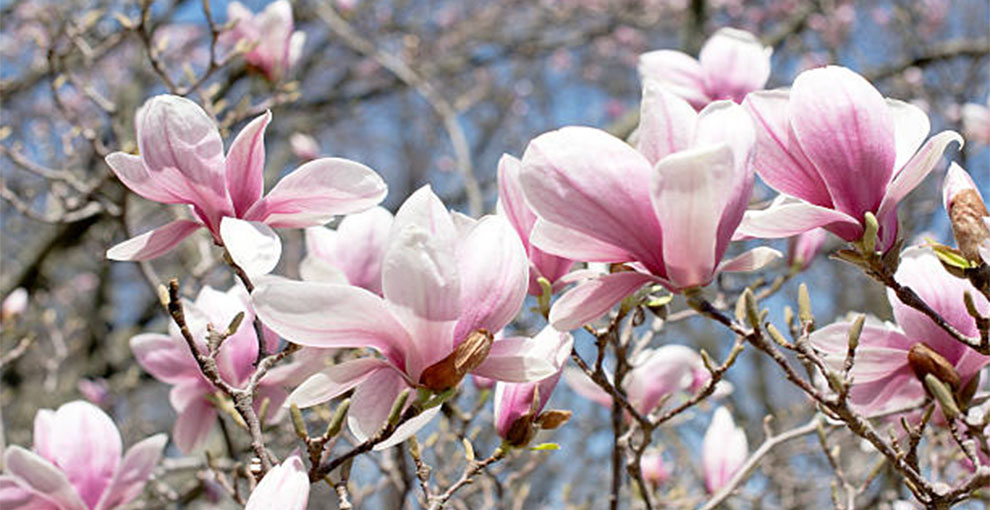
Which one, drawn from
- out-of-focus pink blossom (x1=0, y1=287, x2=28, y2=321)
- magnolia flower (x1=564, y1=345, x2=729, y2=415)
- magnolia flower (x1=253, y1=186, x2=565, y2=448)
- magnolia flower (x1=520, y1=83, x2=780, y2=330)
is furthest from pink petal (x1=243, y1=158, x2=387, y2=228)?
out-of-focus pink blossom (x1=0, y1=287, x2=28, y2=321)

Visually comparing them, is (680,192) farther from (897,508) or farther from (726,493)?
(897,508)

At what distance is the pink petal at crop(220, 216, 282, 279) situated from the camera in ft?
2.72

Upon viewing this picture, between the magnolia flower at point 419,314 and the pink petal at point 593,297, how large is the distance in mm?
41

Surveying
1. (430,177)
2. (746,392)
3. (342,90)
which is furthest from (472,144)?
(746,392)

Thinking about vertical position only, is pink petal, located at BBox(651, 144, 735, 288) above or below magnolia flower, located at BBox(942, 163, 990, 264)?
above

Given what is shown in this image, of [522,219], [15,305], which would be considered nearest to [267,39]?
[15,305]

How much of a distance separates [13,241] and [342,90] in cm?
256

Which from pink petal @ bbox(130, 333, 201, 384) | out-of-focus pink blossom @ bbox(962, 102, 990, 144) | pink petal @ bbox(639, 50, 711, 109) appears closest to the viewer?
pink petal @ bbox(130, 333, 201, 384)

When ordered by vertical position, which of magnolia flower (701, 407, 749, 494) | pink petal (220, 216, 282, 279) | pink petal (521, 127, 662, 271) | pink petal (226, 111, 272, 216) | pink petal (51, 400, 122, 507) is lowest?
magnolia flower (701, 407, 749, 494)

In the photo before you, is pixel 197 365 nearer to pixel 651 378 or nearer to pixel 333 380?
pixel 333 380

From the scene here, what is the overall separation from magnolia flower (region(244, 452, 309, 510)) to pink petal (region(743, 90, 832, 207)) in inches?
20.0

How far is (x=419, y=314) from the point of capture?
753 mm

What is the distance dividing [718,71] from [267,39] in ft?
3.65

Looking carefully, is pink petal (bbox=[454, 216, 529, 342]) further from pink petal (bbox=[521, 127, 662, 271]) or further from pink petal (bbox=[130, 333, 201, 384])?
pink petal (bbox=[130, 333, 201, 384])
